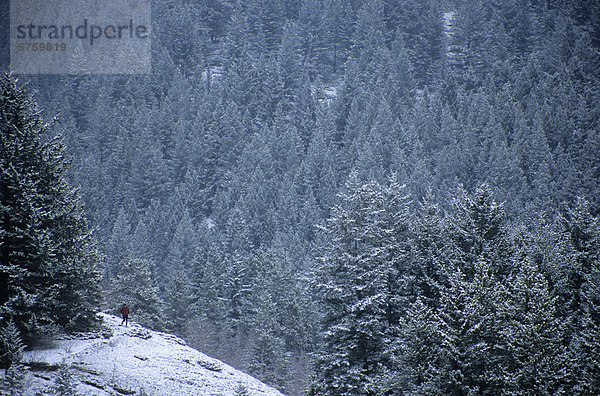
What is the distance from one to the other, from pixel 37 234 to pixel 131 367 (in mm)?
7238

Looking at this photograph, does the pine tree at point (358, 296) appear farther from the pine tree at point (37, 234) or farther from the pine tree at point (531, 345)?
the pine tree at point (37, 234)

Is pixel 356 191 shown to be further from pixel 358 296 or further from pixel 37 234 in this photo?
pixel 37 234

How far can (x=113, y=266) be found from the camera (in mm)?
80438

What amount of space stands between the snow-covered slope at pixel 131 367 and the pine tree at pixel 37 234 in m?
1.48

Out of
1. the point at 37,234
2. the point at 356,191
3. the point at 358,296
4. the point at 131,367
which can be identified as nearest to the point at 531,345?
the point at 358,296

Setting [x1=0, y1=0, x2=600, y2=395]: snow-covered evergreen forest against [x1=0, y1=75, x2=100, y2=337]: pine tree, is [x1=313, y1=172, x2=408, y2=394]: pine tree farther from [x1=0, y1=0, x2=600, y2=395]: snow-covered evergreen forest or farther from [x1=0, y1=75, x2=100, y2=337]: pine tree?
[x1=0, y1=75, x2=100, y2=337]: pine tree

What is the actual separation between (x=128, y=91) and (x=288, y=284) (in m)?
113

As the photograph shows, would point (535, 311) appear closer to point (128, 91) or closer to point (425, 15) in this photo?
point (128, 91)

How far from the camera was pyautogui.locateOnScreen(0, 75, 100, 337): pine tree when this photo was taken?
21.5m

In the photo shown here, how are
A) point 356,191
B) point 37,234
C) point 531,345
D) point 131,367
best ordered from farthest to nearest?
point 356,191, point 131,367, point 37,234, point 531,345

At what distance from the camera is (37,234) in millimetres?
21609

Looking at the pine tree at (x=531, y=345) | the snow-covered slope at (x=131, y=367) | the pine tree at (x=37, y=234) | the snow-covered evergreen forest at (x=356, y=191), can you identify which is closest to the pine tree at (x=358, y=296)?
the snow-covered evergreen forest at (x=356, y=191)

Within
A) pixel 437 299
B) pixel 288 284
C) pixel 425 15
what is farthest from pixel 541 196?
pixel 425 15

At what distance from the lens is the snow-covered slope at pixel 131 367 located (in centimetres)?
2008
